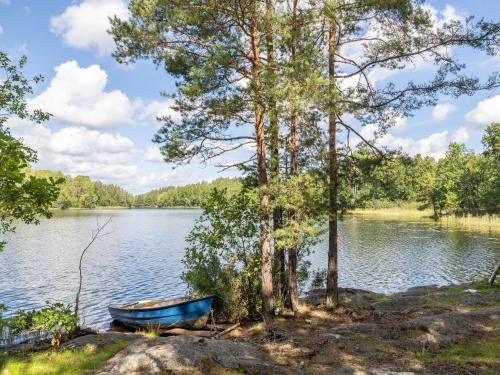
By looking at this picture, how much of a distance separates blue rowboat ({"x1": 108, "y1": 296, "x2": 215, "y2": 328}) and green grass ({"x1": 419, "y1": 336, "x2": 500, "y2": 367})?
29.8ft

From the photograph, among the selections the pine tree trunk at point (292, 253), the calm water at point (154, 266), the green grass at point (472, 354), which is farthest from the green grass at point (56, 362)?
the calm water at point (154, 266)

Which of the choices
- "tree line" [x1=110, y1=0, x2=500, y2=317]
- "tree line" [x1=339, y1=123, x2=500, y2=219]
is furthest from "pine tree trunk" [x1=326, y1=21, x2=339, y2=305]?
"tree line" [x1=339, y1=123, x2=500, y2=219]

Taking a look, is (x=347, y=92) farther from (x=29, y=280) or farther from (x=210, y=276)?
(x=29, y=280)

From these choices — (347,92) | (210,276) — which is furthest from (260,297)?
(347,92)

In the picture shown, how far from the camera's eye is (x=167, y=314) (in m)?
16.5

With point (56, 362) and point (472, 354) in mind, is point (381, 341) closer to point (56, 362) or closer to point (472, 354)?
point (472, 354)

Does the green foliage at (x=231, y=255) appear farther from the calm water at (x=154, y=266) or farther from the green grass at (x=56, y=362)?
the green grass at (x=56, y=362)

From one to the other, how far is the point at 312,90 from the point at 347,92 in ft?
12.1

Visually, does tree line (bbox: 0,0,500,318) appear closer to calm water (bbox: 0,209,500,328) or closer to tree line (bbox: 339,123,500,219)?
calm water (bbox: 0,209,500,328)

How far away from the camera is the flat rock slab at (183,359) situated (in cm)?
783

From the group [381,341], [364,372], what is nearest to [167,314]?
[381,341]

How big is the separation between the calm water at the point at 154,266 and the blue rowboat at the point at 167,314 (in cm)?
218

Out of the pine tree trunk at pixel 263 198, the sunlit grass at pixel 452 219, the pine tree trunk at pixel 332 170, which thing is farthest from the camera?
the sunlit grass at pixel 452 219

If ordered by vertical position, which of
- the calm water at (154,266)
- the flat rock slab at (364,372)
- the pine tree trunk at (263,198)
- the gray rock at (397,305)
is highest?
the pine tree trunk at (263,198)
